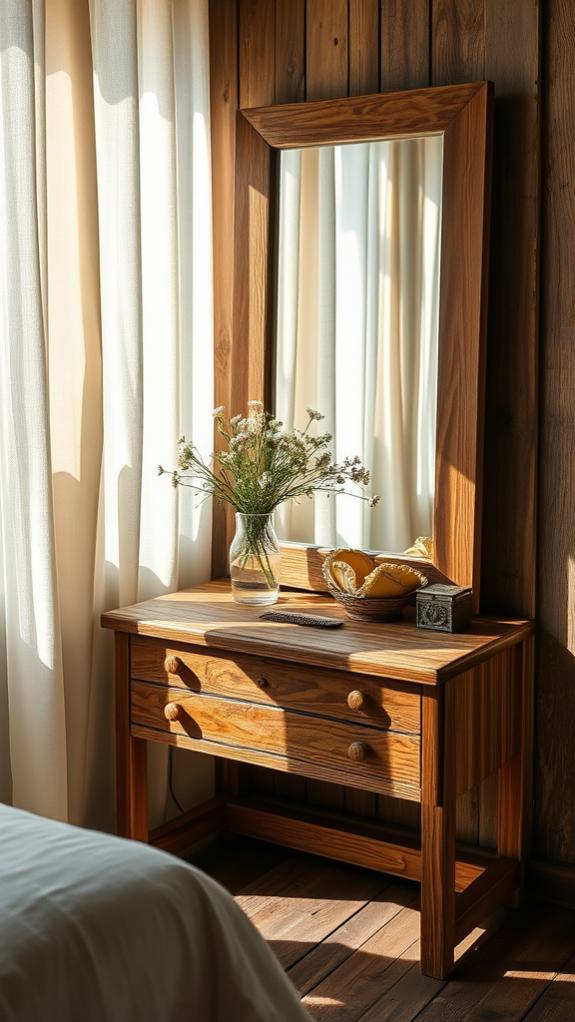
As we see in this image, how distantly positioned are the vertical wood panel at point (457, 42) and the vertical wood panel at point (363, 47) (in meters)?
0.16

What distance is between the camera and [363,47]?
2.78 meters

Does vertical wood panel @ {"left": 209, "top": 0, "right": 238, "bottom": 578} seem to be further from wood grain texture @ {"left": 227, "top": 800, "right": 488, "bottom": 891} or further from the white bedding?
the white bedding

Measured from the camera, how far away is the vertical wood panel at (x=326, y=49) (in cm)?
281

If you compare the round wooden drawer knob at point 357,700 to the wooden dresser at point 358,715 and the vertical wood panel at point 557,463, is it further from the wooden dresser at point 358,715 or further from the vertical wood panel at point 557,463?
the vertical wood panel at point 557,463

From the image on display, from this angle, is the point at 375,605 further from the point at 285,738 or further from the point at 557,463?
the point at 557,463

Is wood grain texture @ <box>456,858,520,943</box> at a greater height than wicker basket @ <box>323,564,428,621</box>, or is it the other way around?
wicker basket @ <box>323,564,428,621</box>

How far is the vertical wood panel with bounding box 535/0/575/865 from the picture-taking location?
2.55m

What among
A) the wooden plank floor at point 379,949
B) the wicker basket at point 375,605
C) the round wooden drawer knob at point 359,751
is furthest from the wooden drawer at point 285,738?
the wooden plank floor at point 379,949

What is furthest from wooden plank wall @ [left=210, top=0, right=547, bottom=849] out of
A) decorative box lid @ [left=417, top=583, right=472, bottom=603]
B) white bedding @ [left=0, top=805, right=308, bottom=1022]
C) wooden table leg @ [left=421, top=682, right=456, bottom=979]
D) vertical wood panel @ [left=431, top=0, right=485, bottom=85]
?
white bedding @ [left=0, top=805, right=308, bottom=1022]

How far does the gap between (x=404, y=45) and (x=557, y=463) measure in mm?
1083

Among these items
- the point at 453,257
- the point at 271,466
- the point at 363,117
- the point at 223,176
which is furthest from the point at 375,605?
the point at 223,176

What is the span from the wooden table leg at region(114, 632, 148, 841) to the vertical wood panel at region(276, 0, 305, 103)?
4.79ft

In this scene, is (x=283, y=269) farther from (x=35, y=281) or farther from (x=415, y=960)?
(x=415, y=960)

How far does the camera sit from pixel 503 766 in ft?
8.84
